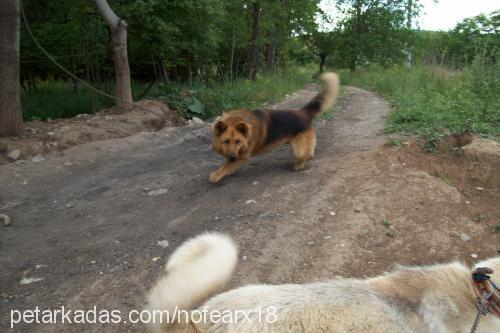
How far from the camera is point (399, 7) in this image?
1085 inches

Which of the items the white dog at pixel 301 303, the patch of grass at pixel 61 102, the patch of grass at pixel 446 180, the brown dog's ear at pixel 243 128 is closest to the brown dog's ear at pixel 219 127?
the brown dog's ear at pixel 243 128

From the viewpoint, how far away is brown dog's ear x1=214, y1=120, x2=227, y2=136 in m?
5.46

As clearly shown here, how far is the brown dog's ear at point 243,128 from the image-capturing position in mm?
5425

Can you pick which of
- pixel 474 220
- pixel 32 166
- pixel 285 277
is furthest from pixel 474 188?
pixel 32 166

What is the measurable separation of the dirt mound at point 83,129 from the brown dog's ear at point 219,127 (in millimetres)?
3553

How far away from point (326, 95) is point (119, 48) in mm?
5657

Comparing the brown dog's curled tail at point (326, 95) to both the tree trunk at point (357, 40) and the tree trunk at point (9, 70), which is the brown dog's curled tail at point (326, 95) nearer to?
the tree trunk at point (9, 70)

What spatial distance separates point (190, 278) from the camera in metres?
1.94

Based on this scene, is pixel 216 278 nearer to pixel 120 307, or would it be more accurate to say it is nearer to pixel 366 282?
pixel 366 282

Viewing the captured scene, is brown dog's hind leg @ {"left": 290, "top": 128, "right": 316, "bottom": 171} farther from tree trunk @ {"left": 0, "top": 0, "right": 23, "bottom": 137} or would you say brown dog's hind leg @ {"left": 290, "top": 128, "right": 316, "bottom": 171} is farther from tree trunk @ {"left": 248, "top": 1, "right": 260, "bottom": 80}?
tree trunk @ {"left": 248, "top": 1, "right": 260, "bottom": 80}

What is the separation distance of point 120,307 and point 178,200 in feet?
7.34

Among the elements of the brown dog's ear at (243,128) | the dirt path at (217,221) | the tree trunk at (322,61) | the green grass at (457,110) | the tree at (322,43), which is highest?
the tree at (322,43)

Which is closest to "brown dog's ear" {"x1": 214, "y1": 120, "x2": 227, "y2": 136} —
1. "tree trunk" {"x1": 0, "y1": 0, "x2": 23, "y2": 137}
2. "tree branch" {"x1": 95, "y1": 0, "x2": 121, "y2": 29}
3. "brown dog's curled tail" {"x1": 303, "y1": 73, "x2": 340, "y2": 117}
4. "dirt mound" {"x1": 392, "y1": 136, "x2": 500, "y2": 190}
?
"brown dog's curled tail" {"x1": 303, "y1": 73, "x2": 340, "y2": 117}

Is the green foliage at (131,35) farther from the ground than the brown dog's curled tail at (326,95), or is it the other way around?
the green foliage at (131,35)
